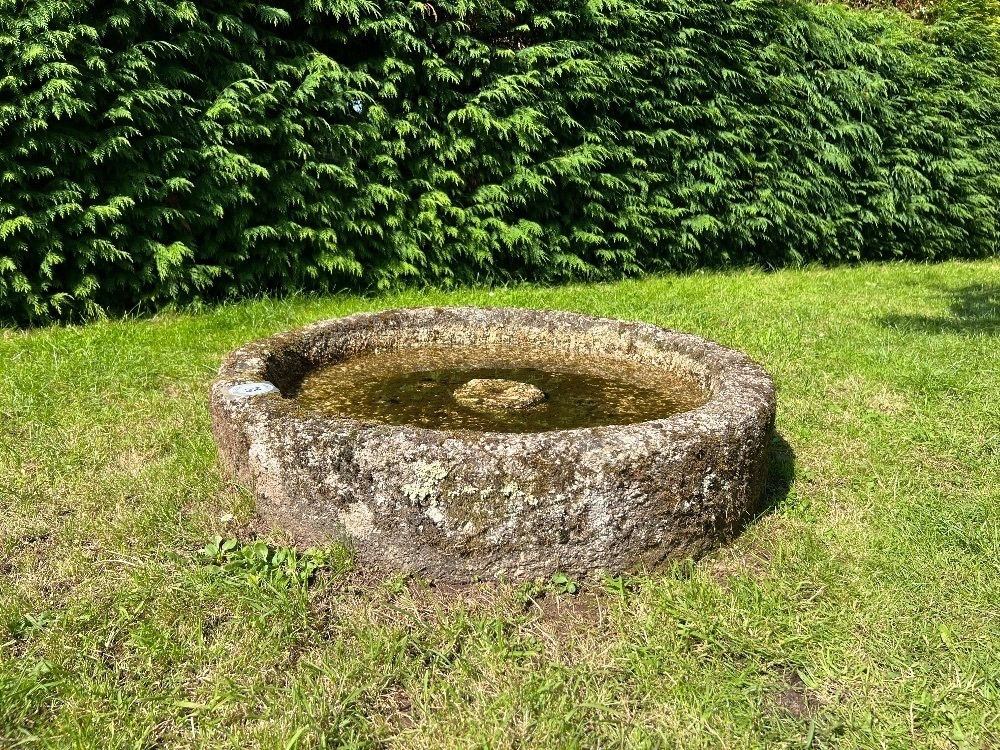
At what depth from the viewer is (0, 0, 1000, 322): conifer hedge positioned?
5.23 m

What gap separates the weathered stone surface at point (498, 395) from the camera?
10.2 feet

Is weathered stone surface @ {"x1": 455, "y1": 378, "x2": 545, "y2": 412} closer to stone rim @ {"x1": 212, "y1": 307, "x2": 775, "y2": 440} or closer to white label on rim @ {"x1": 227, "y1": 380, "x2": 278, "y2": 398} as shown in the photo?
stone rim @ {"x1": 212, "y1": 307, "x2": 775, "y2": 440}

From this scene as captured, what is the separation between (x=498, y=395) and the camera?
10.4ft

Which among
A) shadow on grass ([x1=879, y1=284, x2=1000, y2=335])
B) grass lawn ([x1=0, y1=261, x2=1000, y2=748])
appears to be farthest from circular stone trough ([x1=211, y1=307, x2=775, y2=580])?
shadow on grass ([x1=879, y1=284, x2=1000, y2=335])

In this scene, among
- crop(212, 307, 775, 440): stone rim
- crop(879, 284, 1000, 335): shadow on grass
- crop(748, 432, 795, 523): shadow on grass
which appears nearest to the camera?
crop(212, 307, 775, 440): stone rim

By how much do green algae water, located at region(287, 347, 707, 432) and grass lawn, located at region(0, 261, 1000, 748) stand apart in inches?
24.2

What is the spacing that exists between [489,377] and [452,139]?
12.3ft

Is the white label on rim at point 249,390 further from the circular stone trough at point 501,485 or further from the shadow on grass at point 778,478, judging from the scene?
the shadow on grass at point 778,478

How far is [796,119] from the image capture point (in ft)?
28.1

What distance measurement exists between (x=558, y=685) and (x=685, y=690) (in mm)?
375

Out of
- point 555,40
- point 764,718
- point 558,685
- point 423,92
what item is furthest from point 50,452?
point 555,40

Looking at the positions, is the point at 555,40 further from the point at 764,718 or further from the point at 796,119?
the point at 764,718

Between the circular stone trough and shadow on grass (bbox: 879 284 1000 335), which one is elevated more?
the circular stone trough

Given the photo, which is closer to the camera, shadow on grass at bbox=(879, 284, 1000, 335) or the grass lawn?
the grass lawn
